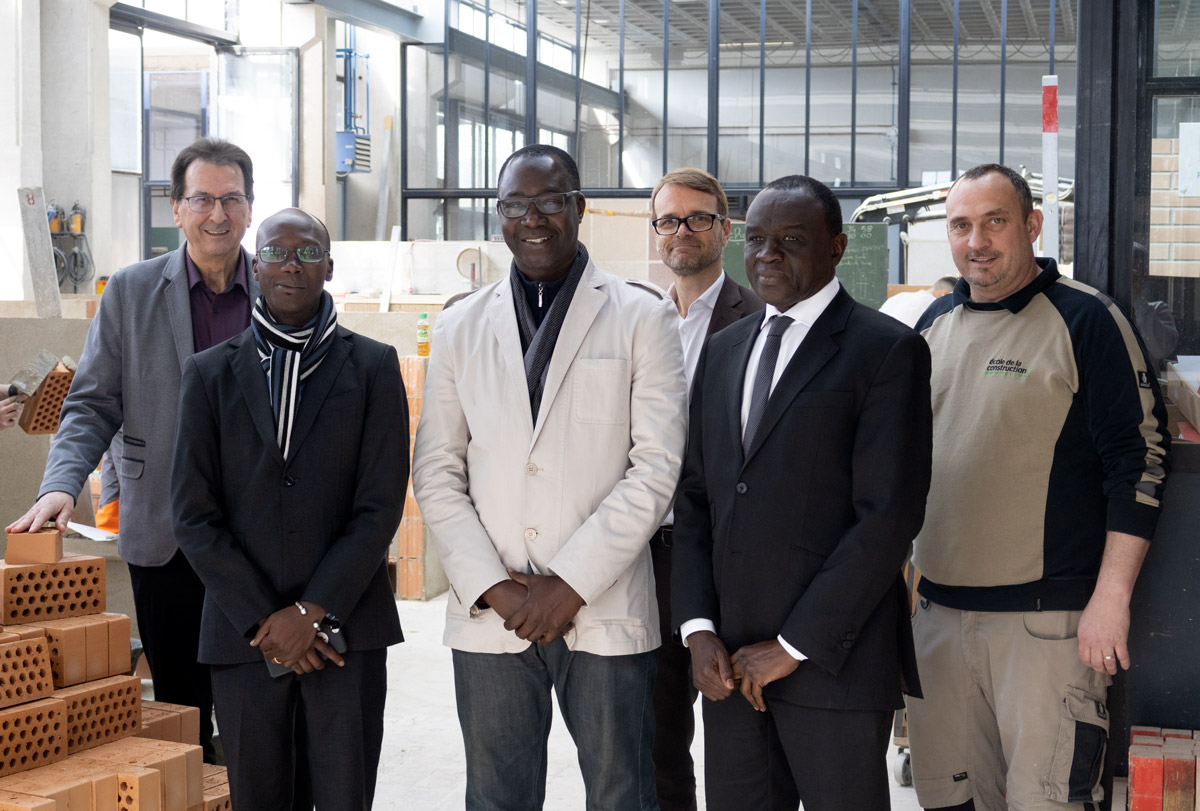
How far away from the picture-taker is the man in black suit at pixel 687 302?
308 cm

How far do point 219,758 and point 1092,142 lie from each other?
11.2ft

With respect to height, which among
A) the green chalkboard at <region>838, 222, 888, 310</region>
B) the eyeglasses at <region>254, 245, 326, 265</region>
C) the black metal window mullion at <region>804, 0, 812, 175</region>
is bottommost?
the eyeglasses at <region>254, 245, 326, 265</region>

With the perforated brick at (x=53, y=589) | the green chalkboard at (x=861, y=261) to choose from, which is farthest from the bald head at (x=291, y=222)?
the green chalkboard at (x=861, y=261)

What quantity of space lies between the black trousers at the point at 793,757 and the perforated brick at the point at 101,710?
5.00 feet

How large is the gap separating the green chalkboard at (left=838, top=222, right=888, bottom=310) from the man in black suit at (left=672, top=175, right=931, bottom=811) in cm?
958

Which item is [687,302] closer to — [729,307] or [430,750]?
[729,307]

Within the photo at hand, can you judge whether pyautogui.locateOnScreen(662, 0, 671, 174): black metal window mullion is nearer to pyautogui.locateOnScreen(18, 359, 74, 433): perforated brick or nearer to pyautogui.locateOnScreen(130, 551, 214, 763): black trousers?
pyautogui.locateOnScreen(18, 359, 74, 433): perforated brick

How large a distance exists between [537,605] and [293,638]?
531 millimetres

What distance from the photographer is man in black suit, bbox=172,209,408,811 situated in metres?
2.40

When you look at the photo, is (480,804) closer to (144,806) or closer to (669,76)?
(144,806)

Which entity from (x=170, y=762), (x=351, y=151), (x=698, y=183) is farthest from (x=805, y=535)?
(x=351, y=151)

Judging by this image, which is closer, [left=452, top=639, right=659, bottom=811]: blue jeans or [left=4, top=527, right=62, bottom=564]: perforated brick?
[left=452, top=639, right=659, bottom=811]: blue jeans

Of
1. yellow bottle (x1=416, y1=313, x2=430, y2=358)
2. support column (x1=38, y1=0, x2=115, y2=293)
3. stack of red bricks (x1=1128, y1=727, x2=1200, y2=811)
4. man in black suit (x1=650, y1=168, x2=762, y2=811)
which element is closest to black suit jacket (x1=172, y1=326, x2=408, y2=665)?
man in black suit (x1=650, y1=168, x2=762, y2=811)

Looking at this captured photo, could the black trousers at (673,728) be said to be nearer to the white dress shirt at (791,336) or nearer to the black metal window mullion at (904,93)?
the white dress shirt at (791,336)
